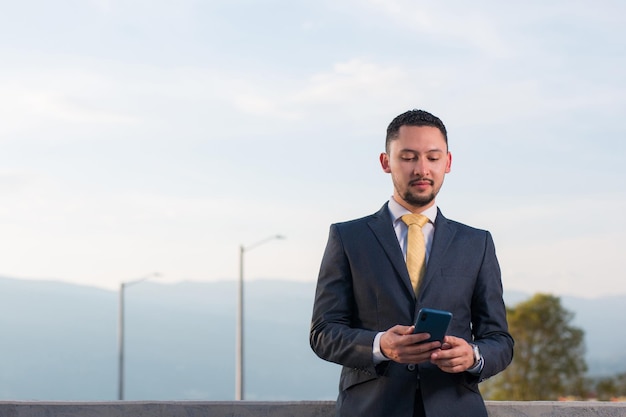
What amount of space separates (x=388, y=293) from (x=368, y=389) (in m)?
0.33

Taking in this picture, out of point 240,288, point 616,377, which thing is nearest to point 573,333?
point 616,377

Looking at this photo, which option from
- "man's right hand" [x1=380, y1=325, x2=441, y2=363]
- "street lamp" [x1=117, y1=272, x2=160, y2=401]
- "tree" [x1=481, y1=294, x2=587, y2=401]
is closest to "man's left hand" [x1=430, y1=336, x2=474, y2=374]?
"man's right hand" [x1=380, y1=325, x2=441, y2=363]

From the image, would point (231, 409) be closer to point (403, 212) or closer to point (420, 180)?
point (403, 212)

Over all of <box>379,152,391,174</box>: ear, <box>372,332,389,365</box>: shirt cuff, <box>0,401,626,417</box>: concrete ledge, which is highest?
<box>379,152,391,174</box>: ear

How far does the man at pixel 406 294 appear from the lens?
3.73 meters

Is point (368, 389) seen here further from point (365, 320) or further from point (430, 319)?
point (430, 319)

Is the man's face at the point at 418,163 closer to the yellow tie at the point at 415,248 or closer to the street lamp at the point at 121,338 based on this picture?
Result: the yellow tie at the point at 415,248

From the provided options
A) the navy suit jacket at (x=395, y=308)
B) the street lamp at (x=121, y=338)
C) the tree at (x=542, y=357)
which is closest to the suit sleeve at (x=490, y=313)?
the navy suit jacket at (x=395, y=308)

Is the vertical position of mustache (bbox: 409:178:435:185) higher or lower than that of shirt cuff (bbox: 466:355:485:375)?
higher

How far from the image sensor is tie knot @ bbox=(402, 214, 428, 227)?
390 cm

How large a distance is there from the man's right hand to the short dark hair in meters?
0.78

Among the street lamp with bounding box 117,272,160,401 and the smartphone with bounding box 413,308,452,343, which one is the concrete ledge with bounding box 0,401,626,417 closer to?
the smartphone with bounding box 413,308,452,343

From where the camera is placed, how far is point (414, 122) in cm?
392

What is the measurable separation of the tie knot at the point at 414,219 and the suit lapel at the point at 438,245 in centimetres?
5
